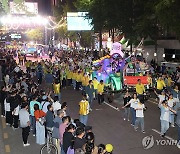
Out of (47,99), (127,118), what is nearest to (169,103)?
(127,118)

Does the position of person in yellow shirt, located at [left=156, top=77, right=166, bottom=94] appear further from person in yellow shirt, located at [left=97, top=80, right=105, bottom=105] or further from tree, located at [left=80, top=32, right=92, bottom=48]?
tree, located at [left=80, top=32, right=92, bottom=48]

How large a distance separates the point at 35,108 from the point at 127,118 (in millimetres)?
5520

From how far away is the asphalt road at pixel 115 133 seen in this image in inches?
463

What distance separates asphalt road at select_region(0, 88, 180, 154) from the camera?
38.6 feet

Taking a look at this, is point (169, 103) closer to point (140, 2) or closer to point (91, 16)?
point (140, 2)

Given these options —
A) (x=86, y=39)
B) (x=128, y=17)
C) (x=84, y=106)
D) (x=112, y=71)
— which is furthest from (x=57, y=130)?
(x=86, y=39)

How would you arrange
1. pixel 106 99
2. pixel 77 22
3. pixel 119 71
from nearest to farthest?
pixel 106 99, pixel 119 71, pixel 77 22

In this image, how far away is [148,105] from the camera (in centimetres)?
1903

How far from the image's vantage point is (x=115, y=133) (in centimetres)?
1372

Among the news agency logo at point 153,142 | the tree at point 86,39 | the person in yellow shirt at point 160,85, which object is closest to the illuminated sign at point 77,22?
the tree at point 86,39

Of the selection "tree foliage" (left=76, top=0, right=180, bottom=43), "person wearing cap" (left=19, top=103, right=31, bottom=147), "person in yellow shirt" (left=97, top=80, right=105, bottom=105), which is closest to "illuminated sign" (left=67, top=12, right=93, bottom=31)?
"tree foliage" (left=76, top=0, right=180, bottom=43)

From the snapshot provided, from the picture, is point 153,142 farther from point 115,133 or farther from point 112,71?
point 112,71

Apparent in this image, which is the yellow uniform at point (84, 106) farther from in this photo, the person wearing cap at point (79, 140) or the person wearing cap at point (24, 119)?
the person wearing cap at point (79, 140)

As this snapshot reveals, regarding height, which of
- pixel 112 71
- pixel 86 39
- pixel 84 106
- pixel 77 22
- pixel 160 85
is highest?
pixel 77 22
